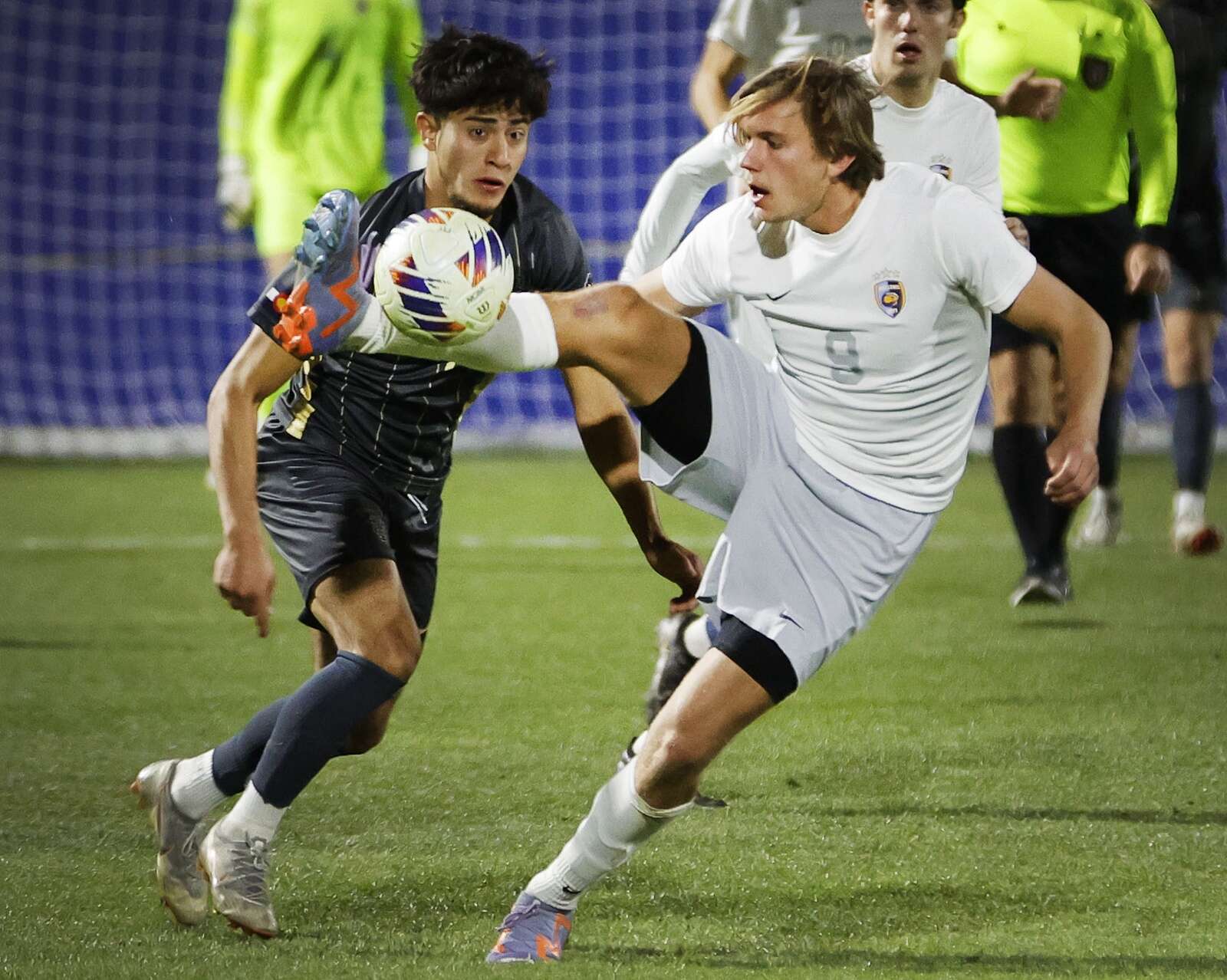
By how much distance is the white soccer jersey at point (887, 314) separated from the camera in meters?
2.92

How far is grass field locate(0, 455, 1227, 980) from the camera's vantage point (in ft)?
9.47

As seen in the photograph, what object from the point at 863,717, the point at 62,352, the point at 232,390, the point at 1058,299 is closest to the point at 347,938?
the point at 232,390

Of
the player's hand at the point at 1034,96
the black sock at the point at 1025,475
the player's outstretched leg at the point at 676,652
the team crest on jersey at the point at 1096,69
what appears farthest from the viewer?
the black sock at the point at 1025,475

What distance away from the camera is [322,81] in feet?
24.8

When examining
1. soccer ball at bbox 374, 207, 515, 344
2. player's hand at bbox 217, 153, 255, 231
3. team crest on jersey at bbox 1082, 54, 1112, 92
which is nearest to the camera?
soccer ball at bbox 374, 207, 515, 344

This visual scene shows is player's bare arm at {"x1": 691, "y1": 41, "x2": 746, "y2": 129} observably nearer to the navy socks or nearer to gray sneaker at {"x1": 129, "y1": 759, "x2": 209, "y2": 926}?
the navy socks

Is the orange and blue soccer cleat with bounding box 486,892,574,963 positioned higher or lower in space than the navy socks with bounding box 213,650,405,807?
lower

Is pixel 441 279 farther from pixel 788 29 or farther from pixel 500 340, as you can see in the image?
pixel 788 29

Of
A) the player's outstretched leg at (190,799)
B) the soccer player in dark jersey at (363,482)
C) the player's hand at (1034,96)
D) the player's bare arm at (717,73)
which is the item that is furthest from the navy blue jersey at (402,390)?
the player's bare arm at (717,73)

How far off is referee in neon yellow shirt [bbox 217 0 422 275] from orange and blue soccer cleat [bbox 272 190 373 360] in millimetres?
4876

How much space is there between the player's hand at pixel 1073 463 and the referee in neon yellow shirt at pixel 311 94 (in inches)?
196

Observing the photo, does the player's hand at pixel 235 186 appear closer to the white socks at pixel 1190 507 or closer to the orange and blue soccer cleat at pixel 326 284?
the white socks at pixel 1190 507

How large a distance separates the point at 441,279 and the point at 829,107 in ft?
2.27

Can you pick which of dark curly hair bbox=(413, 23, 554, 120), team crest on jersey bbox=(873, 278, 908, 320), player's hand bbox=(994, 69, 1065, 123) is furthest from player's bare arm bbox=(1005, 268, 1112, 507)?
player's hand bbox=(994, 69, 1065, 123)
